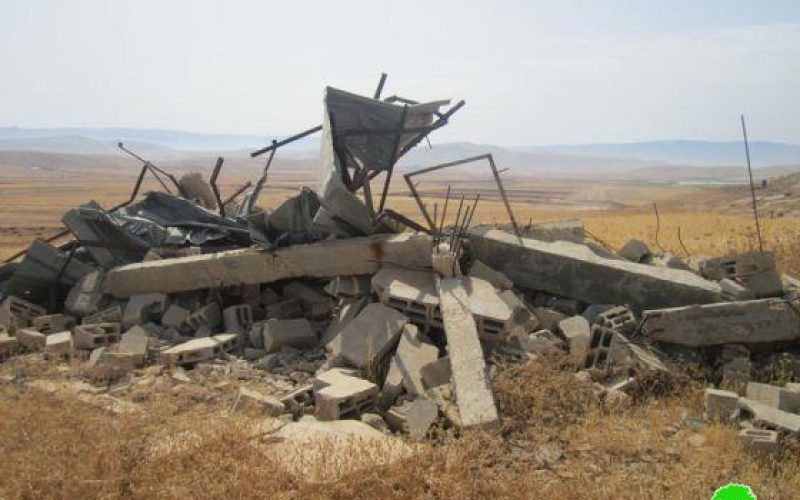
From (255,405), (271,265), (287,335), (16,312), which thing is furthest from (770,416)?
(16,312)

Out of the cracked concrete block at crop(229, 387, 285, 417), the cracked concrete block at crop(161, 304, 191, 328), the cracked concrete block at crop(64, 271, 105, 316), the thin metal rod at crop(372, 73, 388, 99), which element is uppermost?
the thin metal rod at crop(372, 73, 388, 99)

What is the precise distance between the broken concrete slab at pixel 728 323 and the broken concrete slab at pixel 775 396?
684 mm

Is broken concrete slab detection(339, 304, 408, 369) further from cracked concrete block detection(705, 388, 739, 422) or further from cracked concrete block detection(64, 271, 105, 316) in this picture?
cracked concrete block detection(64, 271, 105, 316)

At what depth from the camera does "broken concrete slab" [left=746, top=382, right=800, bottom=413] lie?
17.1 feet

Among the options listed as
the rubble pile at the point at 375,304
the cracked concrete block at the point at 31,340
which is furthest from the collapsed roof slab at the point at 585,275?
the cracked concrete block at the point at 31,340

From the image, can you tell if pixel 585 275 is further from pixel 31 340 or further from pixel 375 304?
pixel 31 340

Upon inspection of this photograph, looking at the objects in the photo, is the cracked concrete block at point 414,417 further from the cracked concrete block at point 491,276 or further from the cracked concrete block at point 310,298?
the cracked concrete block at point 310,298

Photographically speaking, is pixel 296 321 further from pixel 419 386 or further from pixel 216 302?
pixel 419 386

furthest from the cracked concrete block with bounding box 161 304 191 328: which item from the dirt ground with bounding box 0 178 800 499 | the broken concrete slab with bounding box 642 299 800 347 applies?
the broken concrete slab with bounding box 642 299 800 347

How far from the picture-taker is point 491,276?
7359 millimetres

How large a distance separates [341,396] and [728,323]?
399cm

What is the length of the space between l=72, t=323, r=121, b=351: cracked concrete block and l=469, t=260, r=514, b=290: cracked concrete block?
4.63m

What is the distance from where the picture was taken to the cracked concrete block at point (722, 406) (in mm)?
5059

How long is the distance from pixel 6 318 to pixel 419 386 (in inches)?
240
